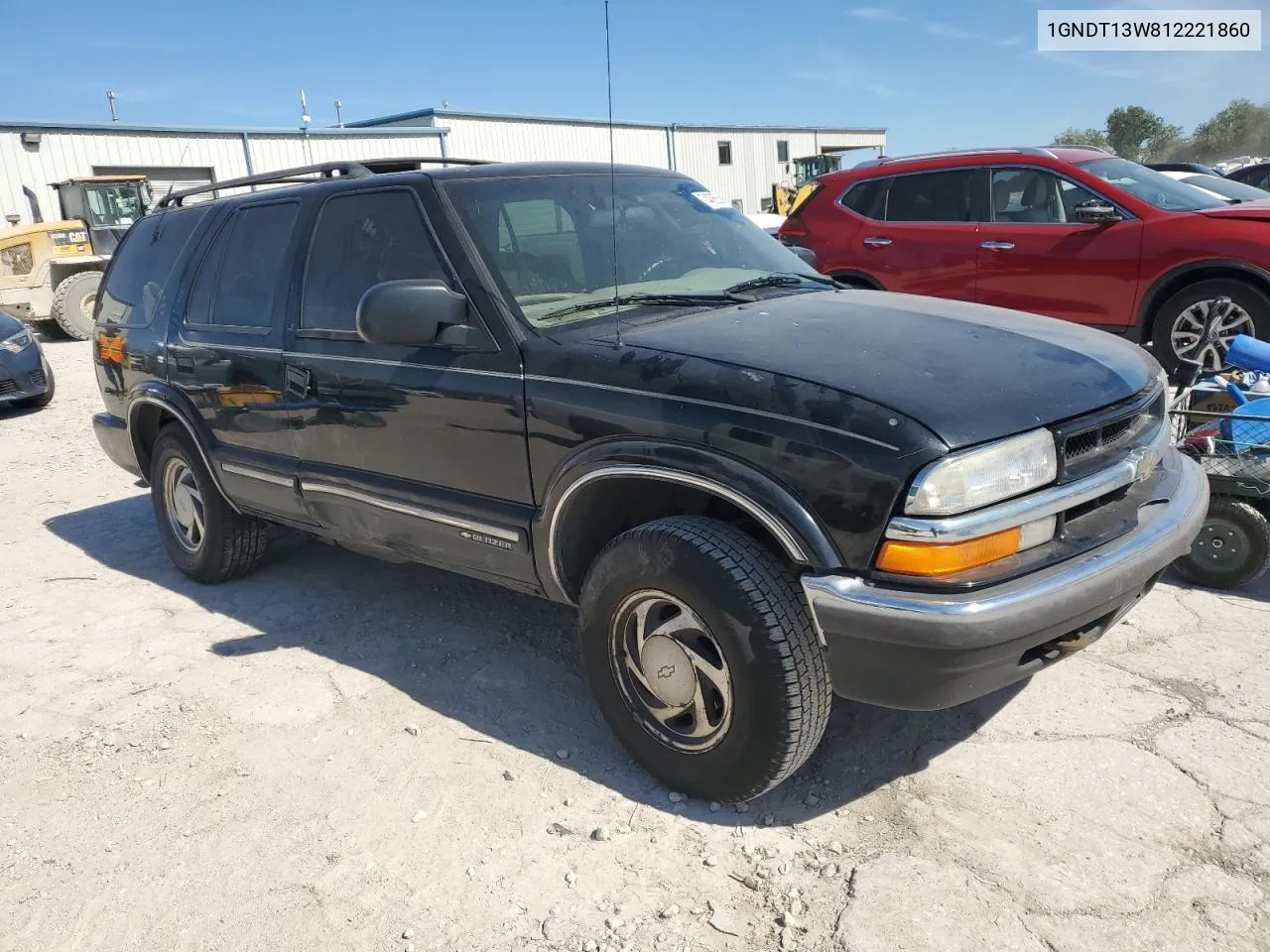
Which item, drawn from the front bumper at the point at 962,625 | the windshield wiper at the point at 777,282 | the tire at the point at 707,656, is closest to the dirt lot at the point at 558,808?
the tire at the point at 707,656

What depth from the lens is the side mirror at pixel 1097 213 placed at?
691 centimetres

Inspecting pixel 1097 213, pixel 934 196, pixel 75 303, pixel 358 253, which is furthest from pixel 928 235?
pixel 75 303

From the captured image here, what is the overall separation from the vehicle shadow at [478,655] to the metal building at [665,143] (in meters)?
24.6

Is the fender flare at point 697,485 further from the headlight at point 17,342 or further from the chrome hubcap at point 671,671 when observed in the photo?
the headlight at point 17,342

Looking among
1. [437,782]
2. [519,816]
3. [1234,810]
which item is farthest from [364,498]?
[1234,810]

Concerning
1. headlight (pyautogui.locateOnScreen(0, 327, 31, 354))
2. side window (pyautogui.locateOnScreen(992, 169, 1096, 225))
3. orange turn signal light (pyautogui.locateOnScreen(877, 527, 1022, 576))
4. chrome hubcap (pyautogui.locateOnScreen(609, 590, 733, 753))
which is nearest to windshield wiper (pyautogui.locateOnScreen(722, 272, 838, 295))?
chrome hubcap (pyautogui.locateOnScreen(609, 590, 733, 753))

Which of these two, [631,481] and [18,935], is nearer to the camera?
[18,935]

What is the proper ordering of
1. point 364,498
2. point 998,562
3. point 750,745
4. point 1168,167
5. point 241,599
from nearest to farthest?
point 998,562
point 750,745
point 364,498
point 241,599
point 1168,167

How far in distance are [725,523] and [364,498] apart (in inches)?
63.1

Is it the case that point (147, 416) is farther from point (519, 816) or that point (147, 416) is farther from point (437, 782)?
point (519, 816)

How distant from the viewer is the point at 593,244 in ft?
11.0

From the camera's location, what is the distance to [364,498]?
11.7 feet

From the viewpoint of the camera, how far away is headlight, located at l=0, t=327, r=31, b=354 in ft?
32.1

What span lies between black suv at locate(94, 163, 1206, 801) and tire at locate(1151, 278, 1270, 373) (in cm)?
439
